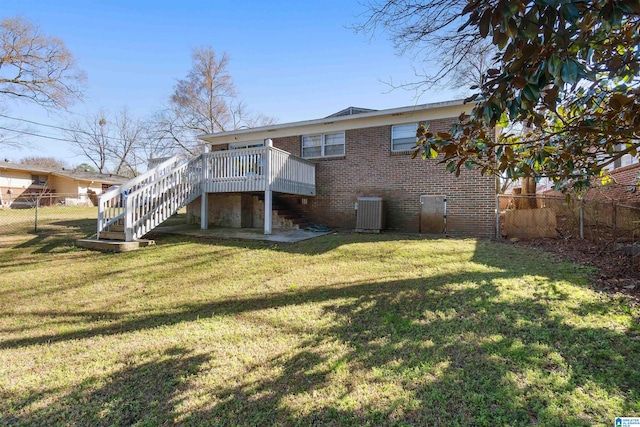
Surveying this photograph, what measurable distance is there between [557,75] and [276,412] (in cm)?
275

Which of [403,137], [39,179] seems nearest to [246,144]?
[403,137]

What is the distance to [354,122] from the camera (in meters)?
11.1

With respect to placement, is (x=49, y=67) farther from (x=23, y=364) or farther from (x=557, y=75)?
(x=557, y=75)

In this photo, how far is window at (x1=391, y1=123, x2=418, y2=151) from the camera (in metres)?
10.4

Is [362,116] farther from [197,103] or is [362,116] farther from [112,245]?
[197,103]

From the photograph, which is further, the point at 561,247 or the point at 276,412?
the point at 561,247

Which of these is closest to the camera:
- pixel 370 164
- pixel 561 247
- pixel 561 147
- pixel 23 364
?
pixel 23 364

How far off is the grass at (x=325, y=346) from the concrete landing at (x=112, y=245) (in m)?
1.74

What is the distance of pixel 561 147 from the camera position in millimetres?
3615

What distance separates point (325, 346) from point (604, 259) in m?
6.05

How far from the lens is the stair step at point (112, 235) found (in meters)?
8.28

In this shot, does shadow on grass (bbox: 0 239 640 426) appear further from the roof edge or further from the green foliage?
the roof edge

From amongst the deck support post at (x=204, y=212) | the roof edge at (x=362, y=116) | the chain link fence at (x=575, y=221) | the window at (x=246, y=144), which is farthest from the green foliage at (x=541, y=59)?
the window at (x=246, y=144)

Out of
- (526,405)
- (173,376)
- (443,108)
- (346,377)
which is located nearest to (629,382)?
(526,405)
